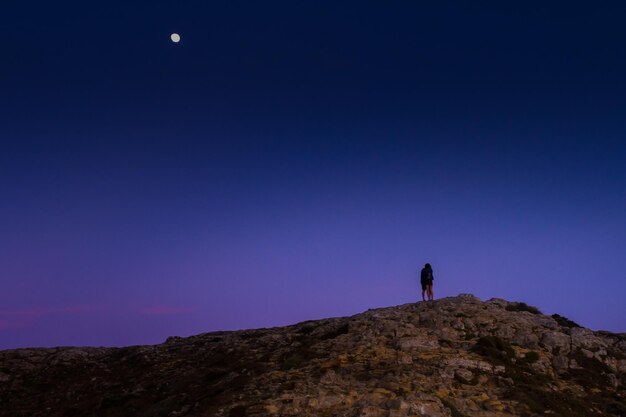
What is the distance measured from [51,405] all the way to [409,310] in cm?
2351

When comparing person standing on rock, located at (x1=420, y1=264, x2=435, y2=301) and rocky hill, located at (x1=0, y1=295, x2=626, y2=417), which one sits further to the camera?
person standing on rock, located at (x1=420, y1=264, x2=435, y2=301)

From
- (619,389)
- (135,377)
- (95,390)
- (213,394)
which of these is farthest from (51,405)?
(619,389)

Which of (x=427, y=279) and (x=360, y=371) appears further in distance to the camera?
(x=427, y=279)

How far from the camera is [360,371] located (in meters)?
21.9

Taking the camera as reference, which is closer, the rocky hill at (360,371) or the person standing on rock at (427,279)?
the rocky hill at (360,371)

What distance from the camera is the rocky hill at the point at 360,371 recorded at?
1886cm

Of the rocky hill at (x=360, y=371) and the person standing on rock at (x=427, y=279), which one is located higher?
the person standing on rock at (x=427, y=279)

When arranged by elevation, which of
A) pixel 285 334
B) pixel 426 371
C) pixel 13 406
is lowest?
pixel 13 406

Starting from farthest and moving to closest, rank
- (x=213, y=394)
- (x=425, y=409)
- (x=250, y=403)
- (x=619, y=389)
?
(x=619, y=389)
(x=213, y=394)
(x=250, y=403)
(x=425, y=409)

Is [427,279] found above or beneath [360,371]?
above

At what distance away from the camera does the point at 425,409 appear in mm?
17578

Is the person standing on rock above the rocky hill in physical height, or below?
above

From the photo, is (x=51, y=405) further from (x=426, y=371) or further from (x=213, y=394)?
(x=426, y=371)

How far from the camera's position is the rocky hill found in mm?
18859
